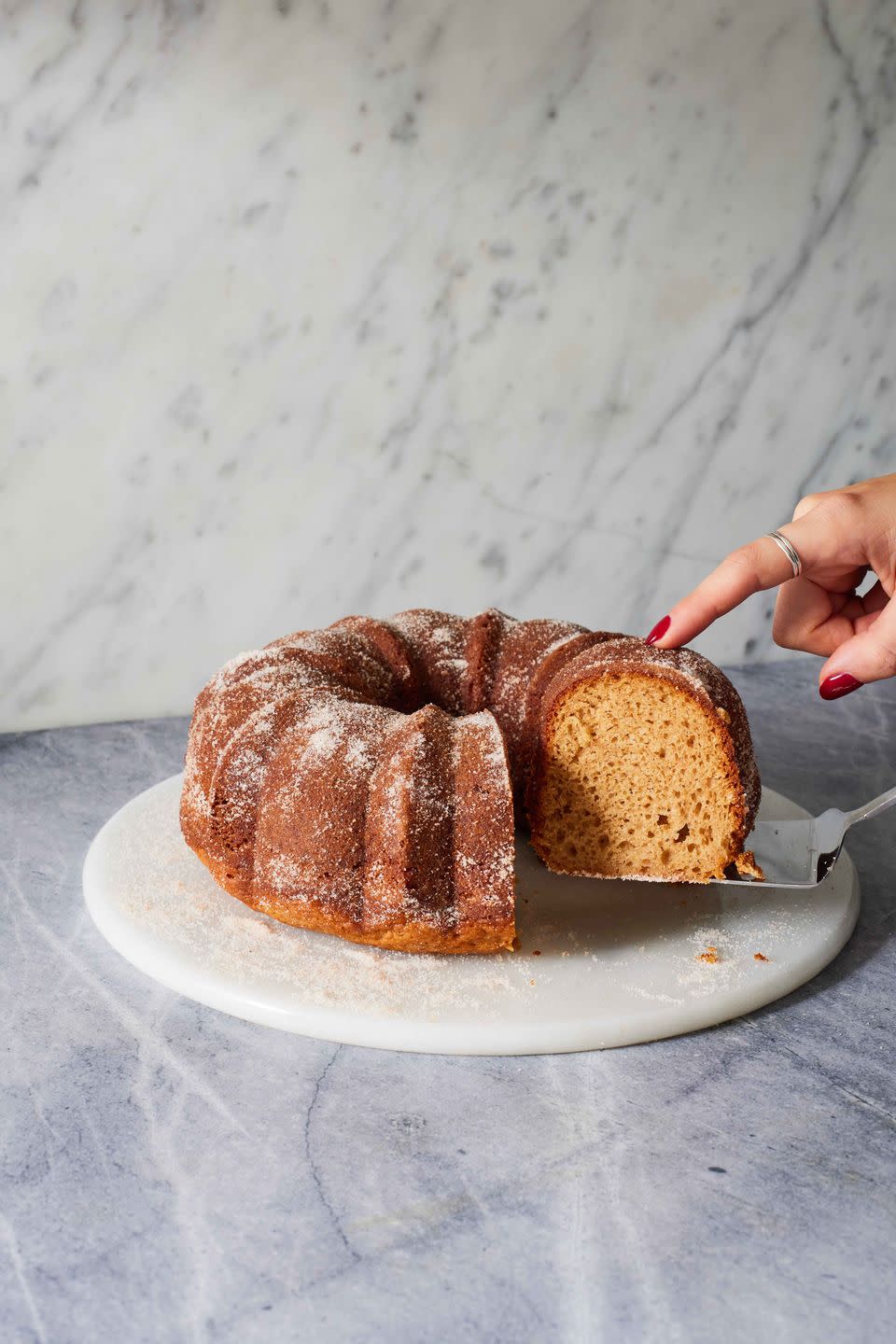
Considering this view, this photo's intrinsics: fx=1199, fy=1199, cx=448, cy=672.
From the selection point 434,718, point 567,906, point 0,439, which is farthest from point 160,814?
point 0,439

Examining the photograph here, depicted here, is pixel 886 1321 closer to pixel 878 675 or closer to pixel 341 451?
pixel 878 675

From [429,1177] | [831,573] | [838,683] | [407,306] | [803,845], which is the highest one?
[407,306]

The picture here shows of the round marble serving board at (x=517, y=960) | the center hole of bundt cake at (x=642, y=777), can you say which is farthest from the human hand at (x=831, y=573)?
the round marble serving board at (x=517, y=960)

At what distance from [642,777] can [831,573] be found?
473 millimetres

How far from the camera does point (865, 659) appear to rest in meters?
1.45

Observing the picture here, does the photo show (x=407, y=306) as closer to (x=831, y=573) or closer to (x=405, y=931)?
(x=831, y=573)

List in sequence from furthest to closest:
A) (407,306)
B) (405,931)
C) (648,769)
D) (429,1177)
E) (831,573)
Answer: (407,306) < (831,573) < (648,769) < (405,931) < (429,1177)

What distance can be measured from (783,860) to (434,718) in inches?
18.1

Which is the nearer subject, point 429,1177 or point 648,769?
point 429,1177

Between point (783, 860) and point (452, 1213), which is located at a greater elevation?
point (783, 860)

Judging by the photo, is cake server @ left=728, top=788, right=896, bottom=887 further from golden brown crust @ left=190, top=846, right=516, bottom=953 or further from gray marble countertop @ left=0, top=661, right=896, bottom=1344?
golden brown crust @ left=190, top=846, right=516, bottom=953

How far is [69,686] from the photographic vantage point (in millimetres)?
2092

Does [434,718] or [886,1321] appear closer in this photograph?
[886,1321]

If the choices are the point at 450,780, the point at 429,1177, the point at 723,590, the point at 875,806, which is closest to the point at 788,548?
the point at 723,590
